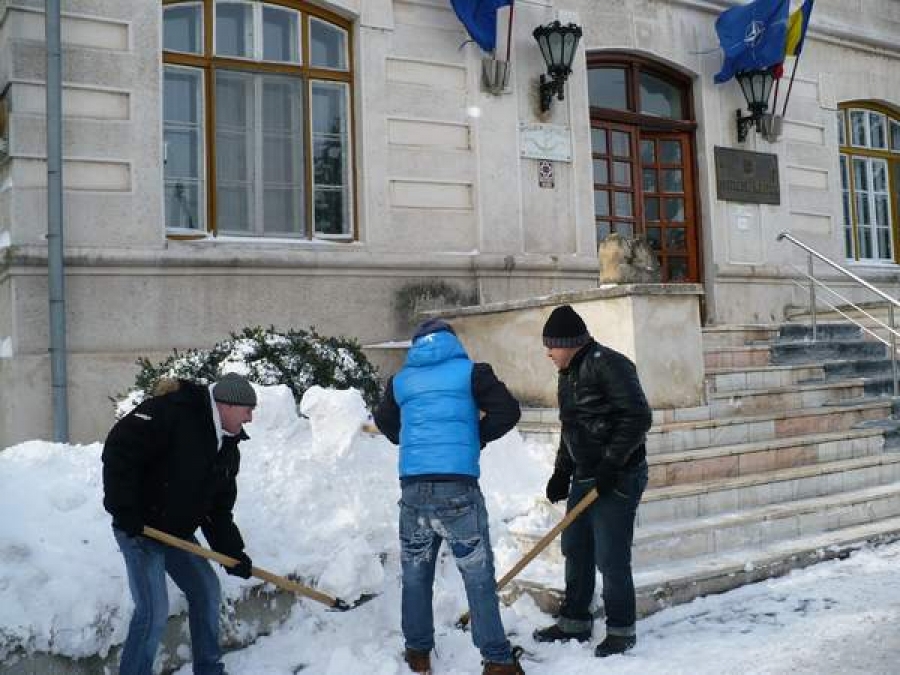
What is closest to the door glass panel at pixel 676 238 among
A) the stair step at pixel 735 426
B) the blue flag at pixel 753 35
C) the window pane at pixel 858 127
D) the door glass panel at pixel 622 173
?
the door glass panel at pixel 622 173

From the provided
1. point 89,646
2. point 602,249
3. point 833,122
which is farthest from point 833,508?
point 833,122

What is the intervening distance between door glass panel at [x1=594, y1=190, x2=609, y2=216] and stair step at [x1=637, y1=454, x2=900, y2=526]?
468 centimetres

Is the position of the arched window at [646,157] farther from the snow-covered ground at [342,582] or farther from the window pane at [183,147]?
the snow-covered ground at [342,582]

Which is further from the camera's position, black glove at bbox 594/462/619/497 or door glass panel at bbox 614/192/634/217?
Result: door glass panel at bbox 614/192/634/217

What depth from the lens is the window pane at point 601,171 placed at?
11.8m

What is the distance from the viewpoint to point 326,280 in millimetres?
9531

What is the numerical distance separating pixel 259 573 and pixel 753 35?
31.8 feet

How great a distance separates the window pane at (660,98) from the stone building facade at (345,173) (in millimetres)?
29

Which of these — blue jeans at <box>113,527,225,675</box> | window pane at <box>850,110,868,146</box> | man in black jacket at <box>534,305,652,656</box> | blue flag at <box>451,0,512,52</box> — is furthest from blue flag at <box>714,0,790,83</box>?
blue jeans at <box>113,527,225,675</box>

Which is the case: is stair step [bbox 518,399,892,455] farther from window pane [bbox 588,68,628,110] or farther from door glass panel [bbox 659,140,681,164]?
window pane [bbox 588,68,628,110]

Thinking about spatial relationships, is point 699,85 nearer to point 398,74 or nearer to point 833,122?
point 833,122

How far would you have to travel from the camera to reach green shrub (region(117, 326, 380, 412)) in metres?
7.29

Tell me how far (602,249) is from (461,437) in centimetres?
338

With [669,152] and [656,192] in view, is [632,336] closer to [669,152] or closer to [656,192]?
[656,192]
